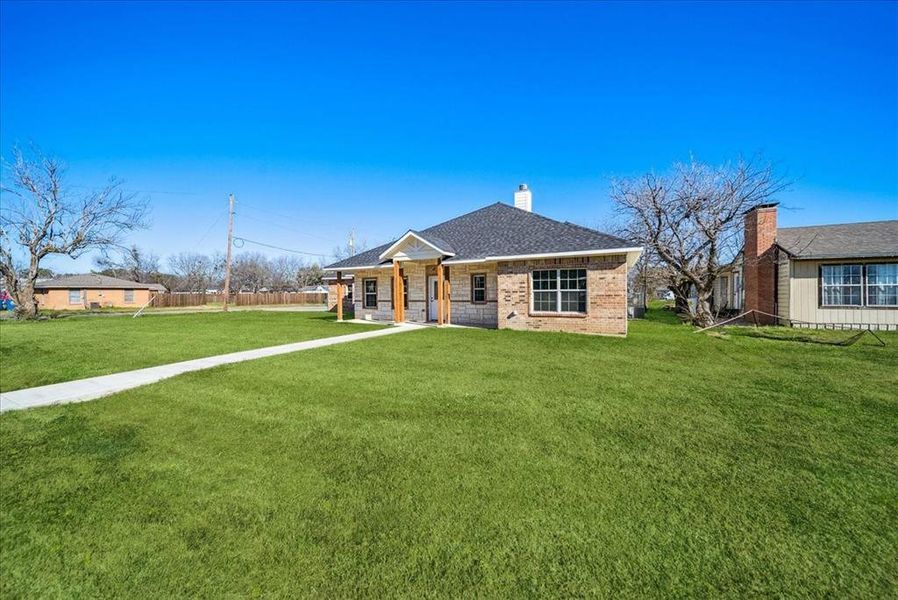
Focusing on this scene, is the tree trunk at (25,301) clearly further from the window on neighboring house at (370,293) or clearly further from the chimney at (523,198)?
the chimney at (523,198)

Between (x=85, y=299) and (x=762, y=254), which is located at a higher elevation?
(x=762, y=254)

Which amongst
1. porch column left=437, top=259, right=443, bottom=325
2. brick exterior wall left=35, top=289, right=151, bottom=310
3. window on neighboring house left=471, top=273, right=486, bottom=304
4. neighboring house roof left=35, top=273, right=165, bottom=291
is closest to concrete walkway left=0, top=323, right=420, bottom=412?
porch column left=437, top=259, right=443, bottom=325

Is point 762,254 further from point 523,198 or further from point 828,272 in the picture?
point 523,198

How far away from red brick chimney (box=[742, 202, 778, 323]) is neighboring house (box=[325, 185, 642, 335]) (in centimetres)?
813

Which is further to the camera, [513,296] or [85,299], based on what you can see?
[85,299]

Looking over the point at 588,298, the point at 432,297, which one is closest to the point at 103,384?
the point at 432,297

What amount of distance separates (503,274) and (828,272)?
1220 cm

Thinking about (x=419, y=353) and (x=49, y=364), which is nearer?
(x=49, y=364)

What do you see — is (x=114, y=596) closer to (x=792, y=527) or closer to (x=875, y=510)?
(x=792, y=527)

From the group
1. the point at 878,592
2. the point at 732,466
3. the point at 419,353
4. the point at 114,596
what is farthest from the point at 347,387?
the point at 878,592

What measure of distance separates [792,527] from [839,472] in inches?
53.5

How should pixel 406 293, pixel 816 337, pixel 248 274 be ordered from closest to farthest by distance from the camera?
pixel 816 337 → pixel 406 293 → pixel 248 274

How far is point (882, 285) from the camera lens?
47.1 ft

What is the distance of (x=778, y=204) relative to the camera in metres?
16.5
